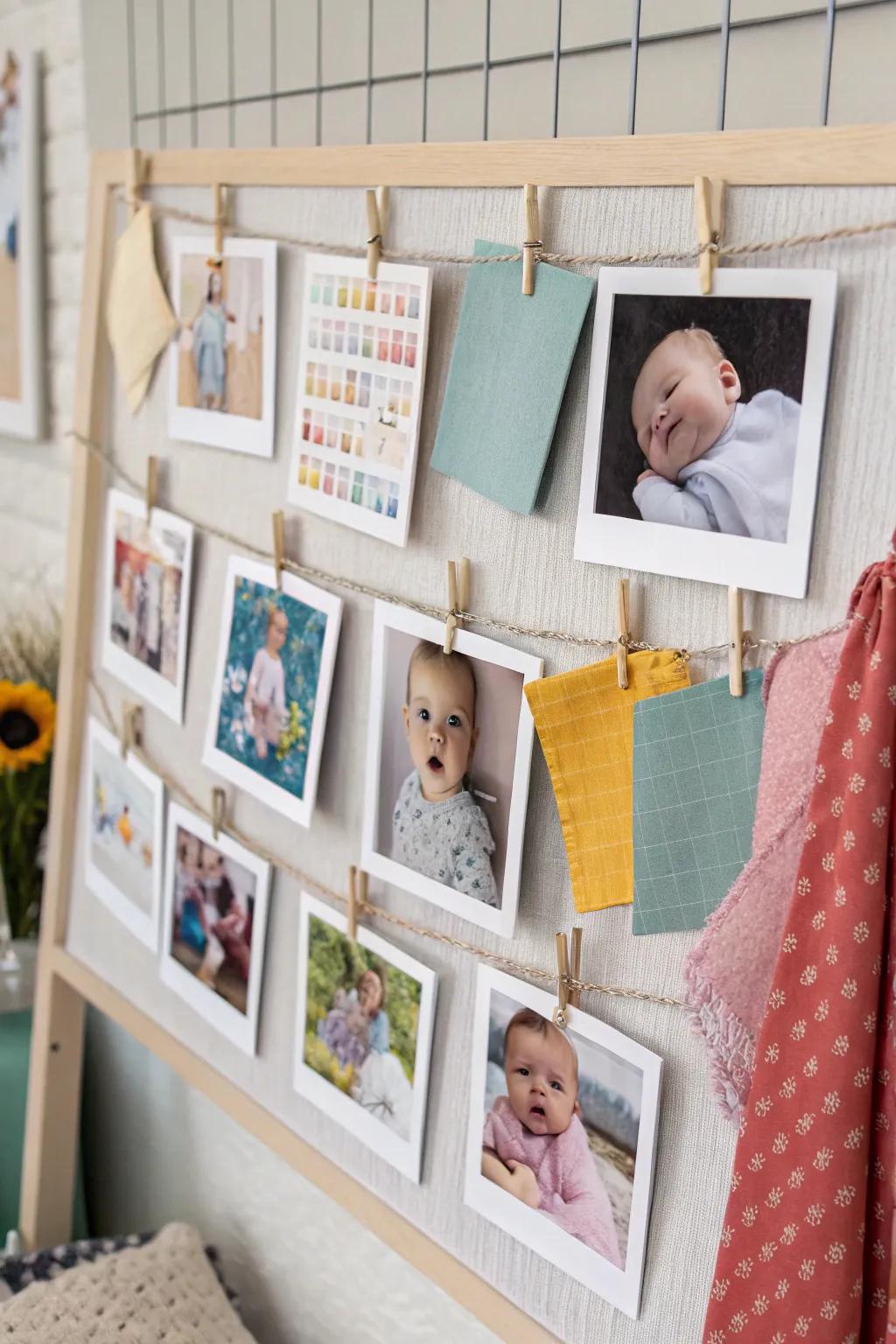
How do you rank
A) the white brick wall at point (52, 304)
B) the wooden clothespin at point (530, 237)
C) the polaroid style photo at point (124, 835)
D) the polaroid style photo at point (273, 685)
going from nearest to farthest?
the wooden clothespin at point (530, 237) → the polaroid style photo at point (273, 685) → the polaroid style photo at point (124, 835) → the white brick wall at point (52, 304)

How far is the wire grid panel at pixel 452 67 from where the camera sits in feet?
2.79

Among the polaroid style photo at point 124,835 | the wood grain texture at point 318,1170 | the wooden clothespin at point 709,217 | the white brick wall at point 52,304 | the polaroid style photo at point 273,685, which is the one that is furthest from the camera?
the white brick wall at point 52,304

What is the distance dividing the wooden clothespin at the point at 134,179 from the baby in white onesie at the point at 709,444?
2.22 feet

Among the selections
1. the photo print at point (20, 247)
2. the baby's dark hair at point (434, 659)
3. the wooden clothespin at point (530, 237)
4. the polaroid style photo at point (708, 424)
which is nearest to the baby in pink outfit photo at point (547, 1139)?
the baby's dark hair at point (434, 659)

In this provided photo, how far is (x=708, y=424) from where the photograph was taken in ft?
2.36

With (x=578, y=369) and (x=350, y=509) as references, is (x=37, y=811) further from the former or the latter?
(x=578, y=369)

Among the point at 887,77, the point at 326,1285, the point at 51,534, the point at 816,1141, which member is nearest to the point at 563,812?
the point at 816,1141

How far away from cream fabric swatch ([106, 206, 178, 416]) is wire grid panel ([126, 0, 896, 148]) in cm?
20

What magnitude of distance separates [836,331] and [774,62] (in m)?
0.28

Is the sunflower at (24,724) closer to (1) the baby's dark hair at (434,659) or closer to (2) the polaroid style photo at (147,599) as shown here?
(2) the polaroid style photo at (147,599)

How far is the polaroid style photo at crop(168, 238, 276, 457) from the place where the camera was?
1.07 m

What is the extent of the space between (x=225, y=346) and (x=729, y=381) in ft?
1.81

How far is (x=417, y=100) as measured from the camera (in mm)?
1124

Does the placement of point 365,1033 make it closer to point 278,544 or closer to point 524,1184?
point 524,1184
